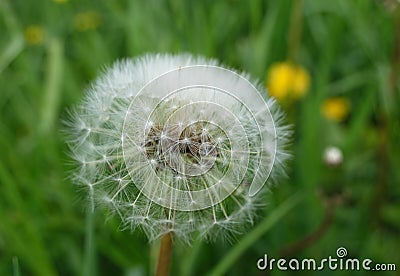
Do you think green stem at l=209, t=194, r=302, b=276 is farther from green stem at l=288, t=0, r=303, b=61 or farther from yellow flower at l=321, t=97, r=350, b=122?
green stem at l=288, t=0, r=303, b=61

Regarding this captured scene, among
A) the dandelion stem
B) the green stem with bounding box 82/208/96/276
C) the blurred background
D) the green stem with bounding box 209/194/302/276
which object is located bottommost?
the dandelion stem

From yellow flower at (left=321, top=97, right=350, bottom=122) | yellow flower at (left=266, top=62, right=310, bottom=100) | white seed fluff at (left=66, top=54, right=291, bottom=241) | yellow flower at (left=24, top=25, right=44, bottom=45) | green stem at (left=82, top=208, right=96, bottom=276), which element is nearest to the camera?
white seed fluff at (left=66, top=54, right=291, bottom=241)

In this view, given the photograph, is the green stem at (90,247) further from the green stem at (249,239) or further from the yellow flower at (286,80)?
the yellow flower at (286,80)

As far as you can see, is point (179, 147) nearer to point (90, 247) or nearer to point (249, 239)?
point (90, 247)

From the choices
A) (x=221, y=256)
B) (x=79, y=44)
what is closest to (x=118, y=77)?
(x=221, y=256)

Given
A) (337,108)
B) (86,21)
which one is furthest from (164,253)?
(86,21)

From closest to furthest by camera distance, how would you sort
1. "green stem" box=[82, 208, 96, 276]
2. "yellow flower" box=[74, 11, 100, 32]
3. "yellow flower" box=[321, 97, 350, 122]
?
"green stem" box=[82, 208, 96, 276] < "yellow flower" box=[321, 97, 350, 122] < "yellow flower" box=[74, 11, 100, 32]

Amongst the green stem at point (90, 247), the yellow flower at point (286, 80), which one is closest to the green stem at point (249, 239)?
the green stem at point (90, 247)

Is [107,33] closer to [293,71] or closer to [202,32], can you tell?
[202,32]

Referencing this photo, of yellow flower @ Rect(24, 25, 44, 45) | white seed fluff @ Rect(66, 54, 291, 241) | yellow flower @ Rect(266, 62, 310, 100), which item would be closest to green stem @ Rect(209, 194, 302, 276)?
white seed fluff @ Rect(66, 54, 291, 241)
